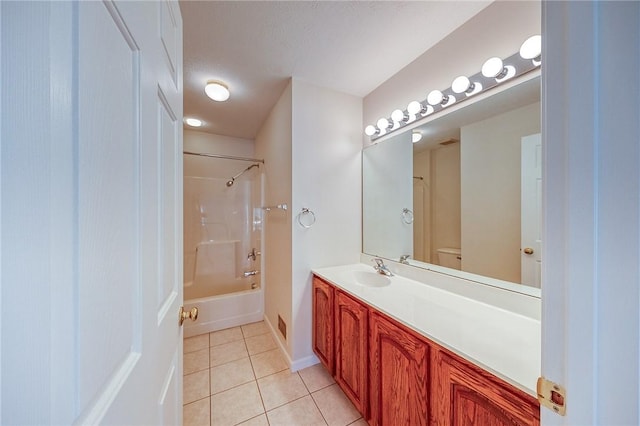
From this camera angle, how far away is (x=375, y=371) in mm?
1180

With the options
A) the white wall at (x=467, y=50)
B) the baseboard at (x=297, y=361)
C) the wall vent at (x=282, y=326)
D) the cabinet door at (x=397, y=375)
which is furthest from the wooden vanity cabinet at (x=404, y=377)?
the white wall at (x=467, y=50)

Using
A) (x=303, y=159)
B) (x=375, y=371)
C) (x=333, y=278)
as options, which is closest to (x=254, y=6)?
(x=303, y=159)

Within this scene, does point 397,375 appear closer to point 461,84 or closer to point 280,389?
point 280,389

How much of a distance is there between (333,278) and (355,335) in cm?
42

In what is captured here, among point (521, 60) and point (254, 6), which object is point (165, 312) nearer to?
point (254, 6)

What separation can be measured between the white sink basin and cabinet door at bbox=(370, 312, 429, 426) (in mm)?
540

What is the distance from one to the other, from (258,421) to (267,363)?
53cm

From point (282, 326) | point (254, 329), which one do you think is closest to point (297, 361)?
point (282, 326)

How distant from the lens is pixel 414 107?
1581 millimetres

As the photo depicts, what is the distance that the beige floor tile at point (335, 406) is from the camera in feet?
4.51

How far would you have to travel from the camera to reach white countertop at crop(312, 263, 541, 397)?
724 mm

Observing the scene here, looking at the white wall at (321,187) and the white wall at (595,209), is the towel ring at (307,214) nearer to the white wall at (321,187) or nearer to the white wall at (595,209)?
the white wall at (321,187)

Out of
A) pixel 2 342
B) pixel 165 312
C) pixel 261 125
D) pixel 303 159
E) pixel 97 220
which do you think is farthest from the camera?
pixel 261 125

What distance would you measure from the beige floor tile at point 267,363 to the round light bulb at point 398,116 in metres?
2.18
